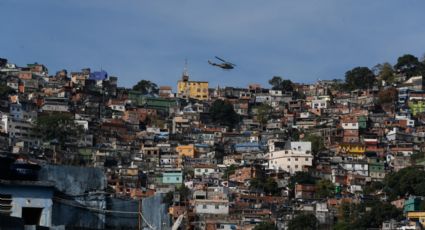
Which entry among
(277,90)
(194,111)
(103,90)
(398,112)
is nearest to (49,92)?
(103,90)

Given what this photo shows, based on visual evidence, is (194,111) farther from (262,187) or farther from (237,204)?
(237,204)

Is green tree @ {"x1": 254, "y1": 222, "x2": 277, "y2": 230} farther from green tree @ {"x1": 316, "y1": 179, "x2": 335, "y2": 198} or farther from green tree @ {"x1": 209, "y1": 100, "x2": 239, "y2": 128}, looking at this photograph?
green tree @ {"x1": 209, "y1": 100, "x2": 239, "y2": 128}

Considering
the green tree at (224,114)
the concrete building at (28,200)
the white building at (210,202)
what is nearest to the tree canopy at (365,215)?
the white building at (210,202)

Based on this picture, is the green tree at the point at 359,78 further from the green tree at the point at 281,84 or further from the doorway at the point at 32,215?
the doorway at the point at 32,215

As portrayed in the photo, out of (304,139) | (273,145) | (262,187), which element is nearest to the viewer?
(262,187)

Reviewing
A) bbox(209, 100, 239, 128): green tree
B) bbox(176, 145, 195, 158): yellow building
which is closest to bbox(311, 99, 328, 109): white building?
bbox(209, 100, 239, 128): green tree

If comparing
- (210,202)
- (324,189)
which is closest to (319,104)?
(324,189)
